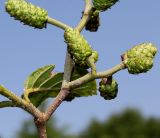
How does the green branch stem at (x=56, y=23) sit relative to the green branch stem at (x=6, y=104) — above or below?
above

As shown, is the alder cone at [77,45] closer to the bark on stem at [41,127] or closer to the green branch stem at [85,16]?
the green branch stem at [85,16]

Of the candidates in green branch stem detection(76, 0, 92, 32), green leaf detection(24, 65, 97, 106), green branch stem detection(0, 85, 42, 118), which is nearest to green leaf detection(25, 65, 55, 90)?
green leaf detection(24, 65, 97, 106)

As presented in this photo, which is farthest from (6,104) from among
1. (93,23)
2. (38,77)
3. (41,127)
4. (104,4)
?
(104,4)

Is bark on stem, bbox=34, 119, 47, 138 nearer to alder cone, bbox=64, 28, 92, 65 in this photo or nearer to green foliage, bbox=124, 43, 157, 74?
alder cone, bbox=64, 28, 92, 65

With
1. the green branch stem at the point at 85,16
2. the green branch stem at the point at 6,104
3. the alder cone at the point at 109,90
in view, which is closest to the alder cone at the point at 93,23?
the green branch stem at the point at 85,16

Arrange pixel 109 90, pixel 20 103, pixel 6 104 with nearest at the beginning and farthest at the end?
1. pixel 20 103
2. pixel 109 90
3. pixel 6 104

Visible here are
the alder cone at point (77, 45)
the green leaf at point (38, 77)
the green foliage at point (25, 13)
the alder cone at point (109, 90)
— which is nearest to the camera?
the alder cone at point (77, 45)

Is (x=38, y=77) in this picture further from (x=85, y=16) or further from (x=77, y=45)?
(x=77, y=45)
